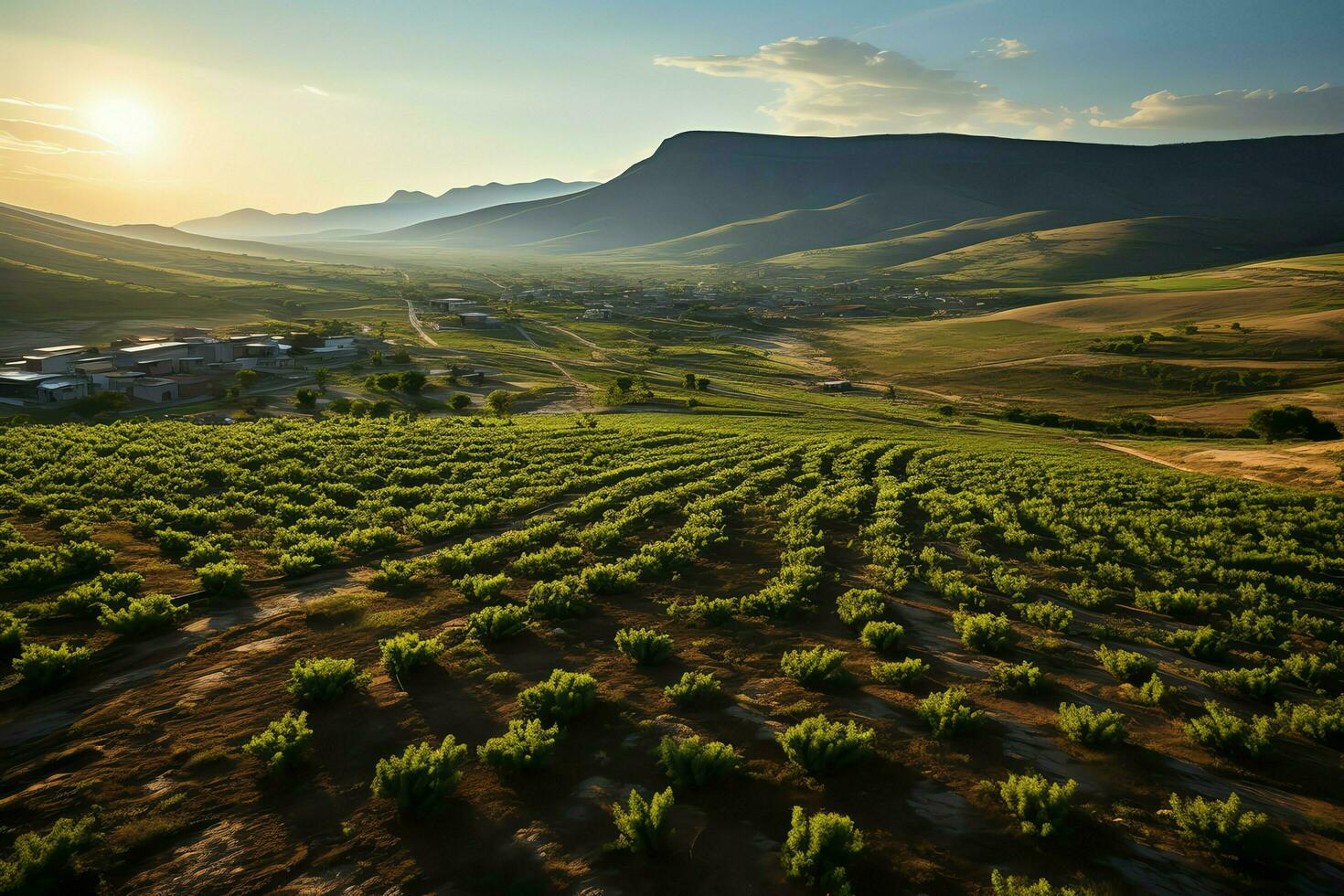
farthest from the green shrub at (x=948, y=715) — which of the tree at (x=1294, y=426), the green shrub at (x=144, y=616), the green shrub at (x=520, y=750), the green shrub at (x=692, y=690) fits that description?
the tree at (x=1294, y=426)

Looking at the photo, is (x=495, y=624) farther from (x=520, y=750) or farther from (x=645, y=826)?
(x=645, y=826)

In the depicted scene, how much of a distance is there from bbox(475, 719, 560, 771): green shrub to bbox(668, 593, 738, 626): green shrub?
20.9ft

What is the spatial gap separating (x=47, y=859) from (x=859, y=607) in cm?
1545

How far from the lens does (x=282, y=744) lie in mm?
9914

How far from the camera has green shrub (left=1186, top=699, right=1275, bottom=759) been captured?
1055cm

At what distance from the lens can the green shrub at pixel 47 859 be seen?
756 cm

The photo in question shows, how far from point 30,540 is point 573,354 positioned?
9867cm

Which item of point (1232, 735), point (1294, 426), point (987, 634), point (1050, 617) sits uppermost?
point (1232, 735)

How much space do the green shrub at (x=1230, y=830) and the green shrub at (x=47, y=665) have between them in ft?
65.1

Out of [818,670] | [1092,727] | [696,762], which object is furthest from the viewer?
[818,670]

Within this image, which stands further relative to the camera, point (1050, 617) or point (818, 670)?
point (1050, 617)

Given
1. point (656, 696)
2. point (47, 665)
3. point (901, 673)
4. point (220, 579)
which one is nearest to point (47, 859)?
point (47, 665)

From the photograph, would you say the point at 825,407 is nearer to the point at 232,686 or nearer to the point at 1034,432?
the point at 1034,432

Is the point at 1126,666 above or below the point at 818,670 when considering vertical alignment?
below
